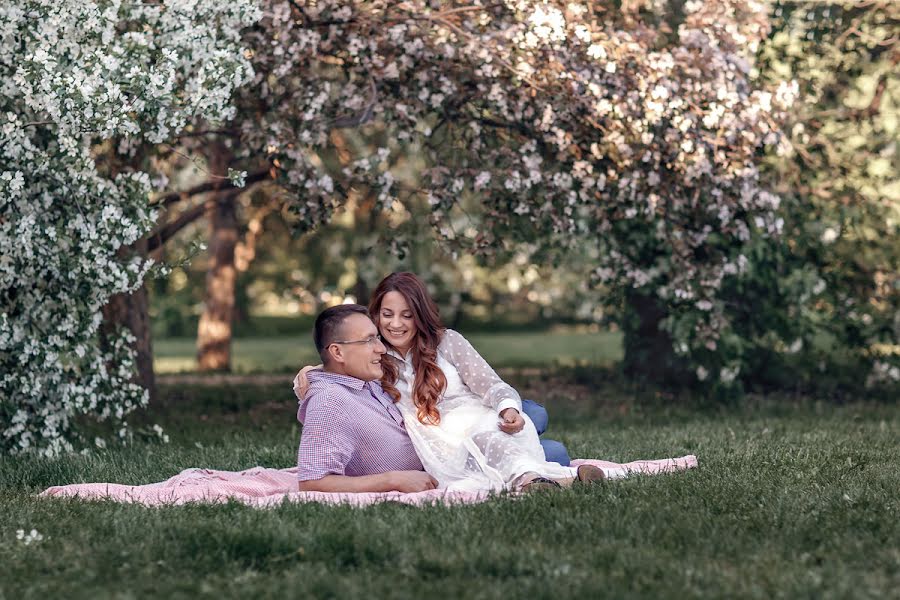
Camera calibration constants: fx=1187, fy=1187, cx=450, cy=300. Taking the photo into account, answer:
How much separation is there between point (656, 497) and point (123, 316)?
626cm

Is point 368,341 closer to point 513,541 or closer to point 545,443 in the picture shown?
point 545,443

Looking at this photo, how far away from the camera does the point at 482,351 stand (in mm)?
23266

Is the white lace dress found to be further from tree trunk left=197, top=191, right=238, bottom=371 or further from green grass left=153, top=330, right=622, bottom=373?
green grass left=153, top=330, right=622, bottom=373

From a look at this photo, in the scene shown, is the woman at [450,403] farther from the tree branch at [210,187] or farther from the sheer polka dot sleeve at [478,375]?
the tree branch at [210,187]

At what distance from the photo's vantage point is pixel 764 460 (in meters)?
6.81

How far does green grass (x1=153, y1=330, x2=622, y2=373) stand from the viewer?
66.2 feet

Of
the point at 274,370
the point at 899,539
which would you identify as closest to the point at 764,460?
the point at 899,539

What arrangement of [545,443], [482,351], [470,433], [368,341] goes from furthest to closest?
[482,351] → [545,443] → [470,433] → [368,341]

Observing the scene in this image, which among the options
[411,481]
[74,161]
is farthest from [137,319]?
[411,481]

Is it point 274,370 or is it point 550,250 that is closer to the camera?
point 550,250

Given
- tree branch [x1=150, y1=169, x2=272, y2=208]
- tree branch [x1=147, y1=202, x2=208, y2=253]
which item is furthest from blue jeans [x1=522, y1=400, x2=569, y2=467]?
tree branch [x1=147, y1=202, x2=208, y2=253]

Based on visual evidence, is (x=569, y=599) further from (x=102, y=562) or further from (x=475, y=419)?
(x=475, y=419)

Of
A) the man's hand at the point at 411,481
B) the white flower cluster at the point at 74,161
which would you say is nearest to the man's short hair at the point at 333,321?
the man's hand at the point at 411,481

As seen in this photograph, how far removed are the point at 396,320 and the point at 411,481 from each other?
91 centimetres
